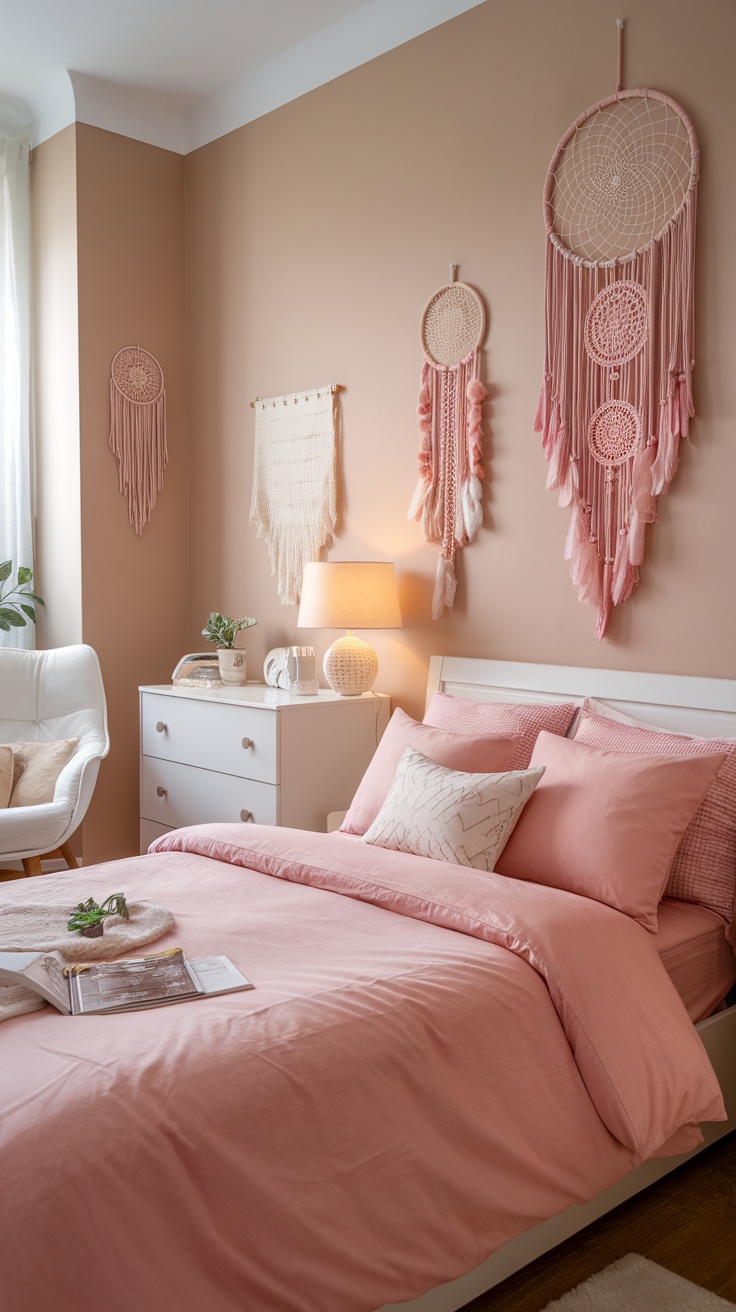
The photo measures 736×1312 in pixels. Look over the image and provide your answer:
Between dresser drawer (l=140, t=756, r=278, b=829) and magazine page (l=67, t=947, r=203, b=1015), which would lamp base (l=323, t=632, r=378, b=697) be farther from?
magazine page (l=67, t=947, r=203, b=1015)

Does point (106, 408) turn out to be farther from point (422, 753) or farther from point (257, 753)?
point (422, 753)

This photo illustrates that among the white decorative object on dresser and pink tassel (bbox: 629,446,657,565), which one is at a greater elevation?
pink tassel (bbox: 629,446,657,565)

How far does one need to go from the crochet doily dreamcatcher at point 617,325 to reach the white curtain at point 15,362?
7.39ft

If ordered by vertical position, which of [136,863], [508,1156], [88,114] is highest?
[88,114]

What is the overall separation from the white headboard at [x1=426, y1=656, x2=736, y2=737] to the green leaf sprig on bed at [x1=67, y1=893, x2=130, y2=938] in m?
1.37

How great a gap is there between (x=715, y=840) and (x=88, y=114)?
3.48m

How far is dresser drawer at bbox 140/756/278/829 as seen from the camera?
3309 mm

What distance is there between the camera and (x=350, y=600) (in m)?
3.29

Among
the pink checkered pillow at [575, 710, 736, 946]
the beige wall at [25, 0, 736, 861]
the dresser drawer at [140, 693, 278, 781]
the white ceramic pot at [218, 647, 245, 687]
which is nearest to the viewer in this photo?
the pink checkered pillow at [575, 710, 736, 946]

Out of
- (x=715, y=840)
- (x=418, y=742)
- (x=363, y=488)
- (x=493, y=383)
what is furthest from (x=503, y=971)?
(x=363, y=488)

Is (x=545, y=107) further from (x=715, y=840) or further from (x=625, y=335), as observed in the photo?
(x=715, y=840)

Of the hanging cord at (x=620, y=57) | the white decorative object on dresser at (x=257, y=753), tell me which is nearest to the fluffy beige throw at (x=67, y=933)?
the white decorative object on dresser at (x=257, y=753)

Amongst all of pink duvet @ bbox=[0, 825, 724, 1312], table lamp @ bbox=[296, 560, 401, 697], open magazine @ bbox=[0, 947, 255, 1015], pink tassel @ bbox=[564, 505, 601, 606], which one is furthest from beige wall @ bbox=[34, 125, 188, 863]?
open magazine @ bbox=[0, 947, 255, 1015]

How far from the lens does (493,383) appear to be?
3.16 metres
